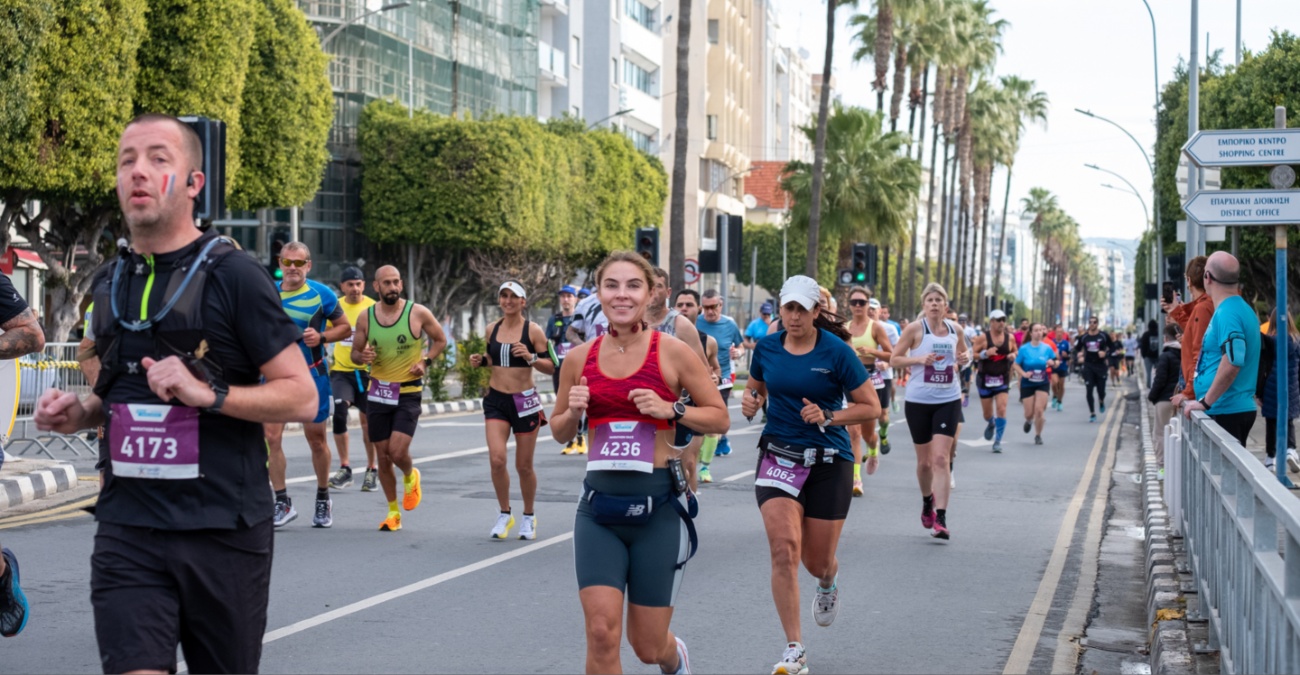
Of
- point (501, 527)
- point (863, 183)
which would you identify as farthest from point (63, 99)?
point (863, 183)

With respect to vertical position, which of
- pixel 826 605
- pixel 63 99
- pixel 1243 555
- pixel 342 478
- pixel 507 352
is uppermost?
pixel 63 99

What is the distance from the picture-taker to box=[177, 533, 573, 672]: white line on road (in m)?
7.63

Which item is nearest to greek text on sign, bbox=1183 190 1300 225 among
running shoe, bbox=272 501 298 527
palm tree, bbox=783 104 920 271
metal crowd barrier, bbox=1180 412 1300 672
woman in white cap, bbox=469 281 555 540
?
metal crowd barrier, bbox=1180 412 1300 672

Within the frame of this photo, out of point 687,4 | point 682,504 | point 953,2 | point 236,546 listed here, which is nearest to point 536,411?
point 682,504

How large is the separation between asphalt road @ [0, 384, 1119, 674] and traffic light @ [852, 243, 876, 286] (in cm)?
1737

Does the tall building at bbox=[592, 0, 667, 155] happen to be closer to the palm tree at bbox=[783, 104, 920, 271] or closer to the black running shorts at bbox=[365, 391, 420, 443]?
the palm tree at bbox=[783, 104, 920, 271]

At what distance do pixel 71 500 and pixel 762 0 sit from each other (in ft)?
273

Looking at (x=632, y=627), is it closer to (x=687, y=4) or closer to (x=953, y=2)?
(x=687, y=4)

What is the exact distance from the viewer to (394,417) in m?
11.3

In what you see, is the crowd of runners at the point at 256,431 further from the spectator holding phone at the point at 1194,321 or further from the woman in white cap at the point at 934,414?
the spectator holding phone at the point at 1194,321

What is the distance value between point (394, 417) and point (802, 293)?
4.86 m

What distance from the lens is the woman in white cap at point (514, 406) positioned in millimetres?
10867

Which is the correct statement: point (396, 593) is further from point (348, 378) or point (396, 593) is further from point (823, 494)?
point (348, 378)

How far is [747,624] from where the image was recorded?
816cm
